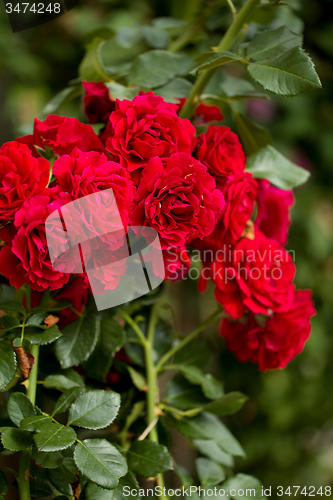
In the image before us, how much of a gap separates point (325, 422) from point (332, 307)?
1.20ft

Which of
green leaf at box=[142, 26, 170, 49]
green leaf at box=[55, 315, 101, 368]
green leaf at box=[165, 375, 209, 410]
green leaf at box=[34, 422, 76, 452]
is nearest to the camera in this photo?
green leaf at box=[34, 422, 76, 452]

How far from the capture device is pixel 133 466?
1.34 feet

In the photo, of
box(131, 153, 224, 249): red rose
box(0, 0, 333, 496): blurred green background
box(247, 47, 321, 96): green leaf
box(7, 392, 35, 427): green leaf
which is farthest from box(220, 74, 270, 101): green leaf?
box(0, 0, 333, 496): blurred green background

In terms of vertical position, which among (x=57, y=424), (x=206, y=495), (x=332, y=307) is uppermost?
(x=57, y=424)

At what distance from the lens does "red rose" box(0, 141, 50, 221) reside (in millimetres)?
321

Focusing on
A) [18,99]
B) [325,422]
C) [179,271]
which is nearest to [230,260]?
[179,271]

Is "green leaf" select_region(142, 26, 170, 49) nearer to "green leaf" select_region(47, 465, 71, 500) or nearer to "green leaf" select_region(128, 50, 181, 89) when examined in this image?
"green leaf" select_region(128, 50, 181, 89)

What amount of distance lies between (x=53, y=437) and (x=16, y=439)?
4 cm

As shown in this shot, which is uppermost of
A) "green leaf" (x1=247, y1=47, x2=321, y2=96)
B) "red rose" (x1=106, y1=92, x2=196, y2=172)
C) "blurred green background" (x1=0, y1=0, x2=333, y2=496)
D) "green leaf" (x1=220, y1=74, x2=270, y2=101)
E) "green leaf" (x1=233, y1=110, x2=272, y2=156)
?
"green leaf" (x1=247, y1=47, x2=321, y2=96)

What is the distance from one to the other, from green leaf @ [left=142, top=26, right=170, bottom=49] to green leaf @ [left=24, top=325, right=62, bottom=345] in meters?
0.54

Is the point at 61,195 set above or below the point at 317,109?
above

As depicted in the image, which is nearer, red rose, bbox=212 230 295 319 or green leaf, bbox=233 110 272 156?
red rose, bbox=212 230 295 319

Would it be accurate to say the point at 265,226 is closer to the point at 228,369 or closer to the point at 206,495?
the point at 206,495
